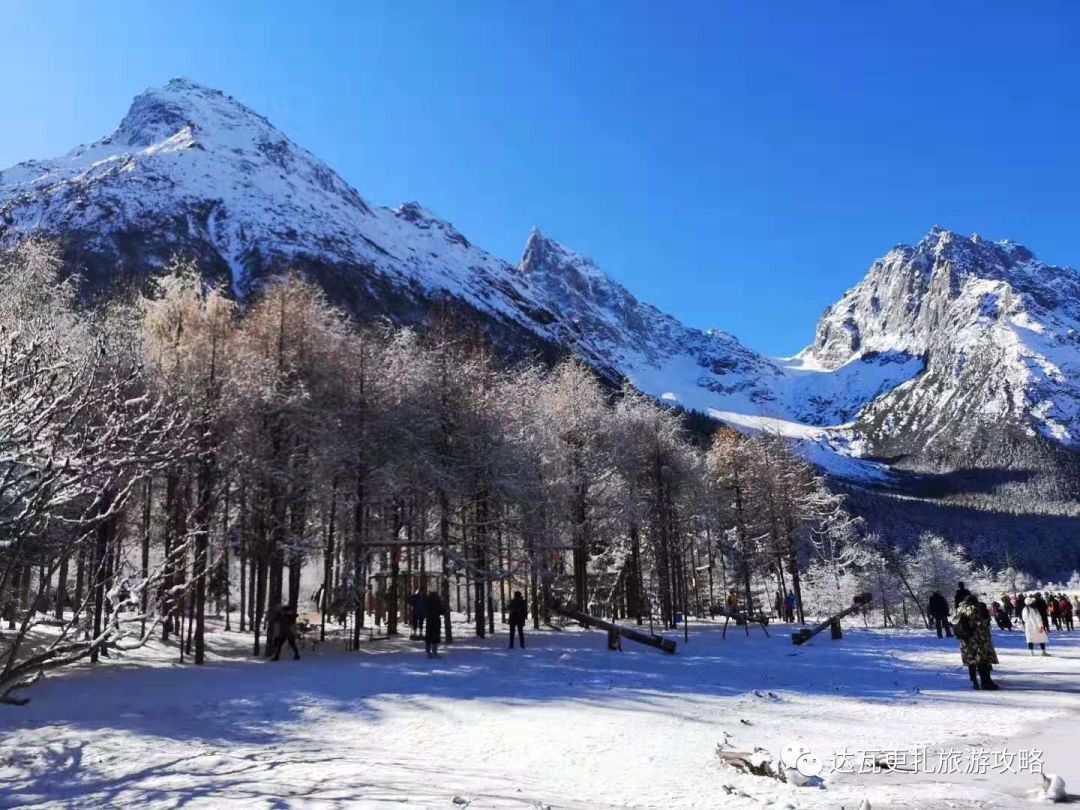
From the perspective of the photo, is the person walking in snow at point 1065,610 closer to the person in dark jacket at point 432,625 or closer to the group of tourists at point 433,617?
the group of tourists at point 433,617

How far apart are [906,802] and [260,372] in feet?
62.5

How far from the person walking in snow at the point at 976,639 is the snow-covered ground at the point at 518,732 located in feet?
1.51

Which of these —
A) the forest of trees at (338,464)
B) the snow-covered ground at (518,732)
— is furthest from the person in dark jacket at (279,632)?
the forest of trees at (338,464)

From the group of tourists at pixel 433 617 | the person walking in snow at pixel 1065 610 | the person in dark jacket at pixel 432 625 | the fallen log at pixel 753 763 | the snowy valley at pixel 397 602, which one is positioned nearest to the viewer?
the snowy valley at pixel 397 602

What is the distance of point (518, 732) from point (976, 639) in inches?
396

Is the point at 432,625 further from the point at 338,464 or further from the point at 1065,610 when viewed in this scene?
the point at 1065,610

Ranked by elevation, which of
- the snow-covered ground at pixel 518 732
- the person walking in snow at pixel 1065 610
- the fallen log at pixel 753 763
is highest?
the fallen log at pixel 753 763

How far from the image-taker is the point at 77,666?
17.3 metres

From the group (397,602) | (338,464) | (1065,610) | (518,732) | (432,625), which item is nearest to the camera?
(518,732)

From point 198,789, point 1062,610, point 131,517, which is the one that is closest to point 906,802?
point 198,789

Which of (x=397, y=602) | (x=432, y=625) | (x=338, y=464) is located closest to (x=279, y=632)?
(x=432, y=625)

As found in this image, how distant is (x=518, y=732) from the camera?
10461 mm

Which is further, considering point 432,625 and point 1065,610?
point 1065,610

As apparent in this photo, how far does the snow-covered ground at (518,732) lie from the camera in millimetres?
7496
